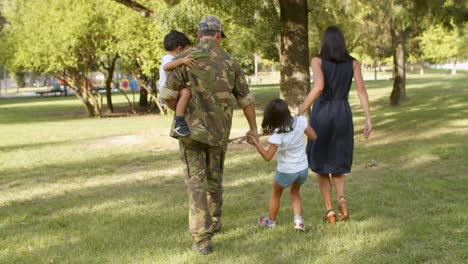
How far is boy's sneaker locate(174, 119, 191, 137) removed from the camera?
17.0ft

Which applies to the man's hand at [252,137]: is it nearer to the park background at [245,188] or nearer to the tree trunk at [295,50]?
the park background at [245,188]

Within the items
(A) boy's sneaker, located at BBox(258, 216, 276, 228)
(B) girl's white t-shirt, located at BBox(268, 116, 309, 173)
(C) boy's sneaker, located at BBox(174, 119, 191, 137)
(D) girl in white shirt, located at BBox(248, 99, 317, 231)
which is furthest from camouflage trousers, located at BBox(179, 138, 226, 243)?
(A) boy's sneaker, located at BBox(258, 216, 276, 228)

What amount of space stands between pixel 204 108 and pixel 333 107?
58.6 inches

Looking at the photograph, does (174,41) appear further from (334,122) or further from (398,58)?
(398,58)

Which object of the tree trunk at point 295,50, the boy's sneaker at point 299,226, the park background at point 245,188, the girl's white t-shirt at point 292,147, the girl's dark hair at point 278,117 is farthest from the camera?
the tree trunk at point 295,50

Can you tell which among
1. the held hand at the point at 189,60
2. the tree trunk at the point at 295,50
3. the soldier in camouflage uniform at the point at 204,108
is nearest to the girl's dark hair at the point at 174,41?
the soldier in camouflage uniform at the point at 204,108

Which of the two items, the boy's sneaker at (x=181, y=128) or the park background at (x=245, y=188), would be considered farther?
the park background at (x=245, y=188)

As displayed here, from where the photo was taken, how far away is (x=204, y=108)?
527 cm

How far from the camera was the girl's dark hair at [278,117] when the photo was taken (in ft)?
18.3

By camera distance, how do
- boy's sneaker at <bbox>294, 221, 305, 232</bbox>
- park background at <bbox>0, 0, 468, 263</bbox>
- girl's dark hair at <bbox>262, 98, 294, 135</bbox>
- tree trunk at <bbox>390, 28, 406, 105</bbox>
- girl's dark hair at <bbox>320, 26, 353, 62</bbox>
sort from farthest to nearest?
tree trunk at <bbox>390, 28, 406, 105</bbox>, girl's dark hair at <bbox>320, 26, 353, 62</bbox>, boy's sneaker at <bbox>294, 221, 305, 232</bbox>, girl's dark hair at <bbox>262, 98, 294, 135</bbox>, park background at <bbox>0, 0, 468, 263</bbox>

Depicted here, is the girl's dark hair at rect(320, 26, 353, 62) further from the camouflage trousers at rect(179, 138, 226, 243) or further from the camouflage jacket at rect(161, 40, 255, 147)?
the camouflage trousers at rect(179, 138, 226, 243)

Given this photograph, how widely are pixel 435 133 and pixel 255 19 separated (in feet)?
16.7

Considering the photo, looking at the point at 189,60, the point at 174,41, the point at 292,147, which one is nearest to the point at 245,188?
the point at 292,147

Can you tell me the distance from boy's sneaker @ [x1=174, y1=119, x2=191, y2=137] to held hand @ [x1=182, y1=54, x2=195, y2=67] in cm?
47
